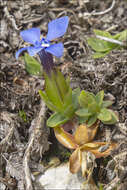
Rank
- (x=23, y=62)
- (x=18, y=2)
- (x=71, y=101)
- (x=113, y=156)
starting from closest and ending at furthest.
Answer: (x=113, y=156) < (x=71, y=101) < (x=23, y=62) < (x=18, y=2)

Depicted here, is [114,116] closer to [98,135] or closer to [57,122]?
[98,135]

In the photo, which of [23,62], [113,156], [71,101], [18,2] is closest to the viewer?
[113,156]

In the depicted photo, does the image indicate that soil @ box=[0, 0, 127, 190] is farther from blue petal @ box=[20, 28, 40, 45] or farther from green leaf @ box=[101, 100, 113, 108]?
blue petal @ box=[20, 28, 40, 45]

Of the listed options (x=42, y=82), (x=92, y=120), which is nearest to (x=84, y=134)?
(x=92, y=120)

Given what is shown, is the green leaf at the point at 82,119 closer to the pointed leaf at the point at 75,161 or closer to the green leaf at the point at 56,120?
the green leaf at the point at 56,120

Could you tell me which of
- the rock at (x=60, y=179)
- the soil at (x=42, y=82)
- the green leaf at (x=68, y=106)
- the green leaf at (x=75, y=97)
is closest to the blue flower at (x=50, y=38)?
the green leaf at (x=68, y=106)

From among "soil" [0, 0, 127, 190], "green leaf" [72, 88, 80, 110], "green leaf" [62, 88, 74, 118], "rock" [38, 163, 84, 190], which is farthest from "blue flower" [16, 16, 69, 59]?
"rock" [38, 163, 84, 190]

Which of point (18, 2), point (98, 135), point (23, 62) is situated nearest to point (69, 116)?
point (98, 135)
